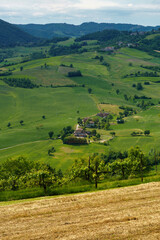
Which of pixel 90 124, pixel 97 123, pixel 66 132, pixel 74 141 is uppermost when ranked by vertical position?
pixel 97 123

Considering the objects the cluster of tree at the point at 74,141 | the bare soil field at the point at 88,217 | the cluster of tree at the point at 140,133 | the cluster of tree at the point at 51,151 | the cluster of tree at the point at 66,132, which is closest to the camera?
the bare soil field at the point at 88,217

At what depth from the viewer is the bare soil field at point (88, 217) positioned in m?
23.2

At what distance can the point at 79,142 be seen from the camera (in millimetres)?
156125

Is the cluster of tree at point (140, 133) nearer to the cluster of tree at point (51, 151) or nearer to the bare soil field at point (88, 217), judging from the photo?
the cluster of tree at point (51, 151)

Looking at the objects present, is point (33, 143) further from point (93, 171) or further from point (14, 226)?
point (14, 226)

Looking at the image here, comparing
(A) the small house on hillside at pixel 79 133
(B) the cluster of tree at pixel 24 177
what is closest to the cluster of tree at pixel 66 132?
(A) the small house on hillside at pixel 79 133

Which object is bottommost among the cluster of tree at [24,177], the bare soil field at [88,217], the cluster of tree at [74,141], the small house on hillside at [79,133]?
the cluster of tree at [74,141]

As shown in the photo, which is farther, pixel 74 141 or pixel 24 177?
pixel 74 141

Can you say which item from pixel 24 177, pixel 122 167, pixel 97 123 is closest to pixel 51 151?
pixel 97 123

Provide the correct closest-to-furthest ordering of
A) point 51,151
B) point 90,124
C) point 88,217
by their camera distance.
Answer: point 88,217, point 51,151, point 90,124

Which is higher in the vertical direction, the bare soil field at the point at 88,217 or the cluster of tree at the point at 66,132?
the bare soil field at the point at 88,217

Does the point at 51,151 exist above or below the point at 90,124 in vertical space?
below

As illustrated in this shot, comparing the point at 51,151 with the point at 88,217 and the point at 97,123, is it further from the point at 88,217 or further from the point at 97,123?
the point at 88,217

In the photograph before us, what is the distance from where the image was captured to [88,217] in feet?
85.1
